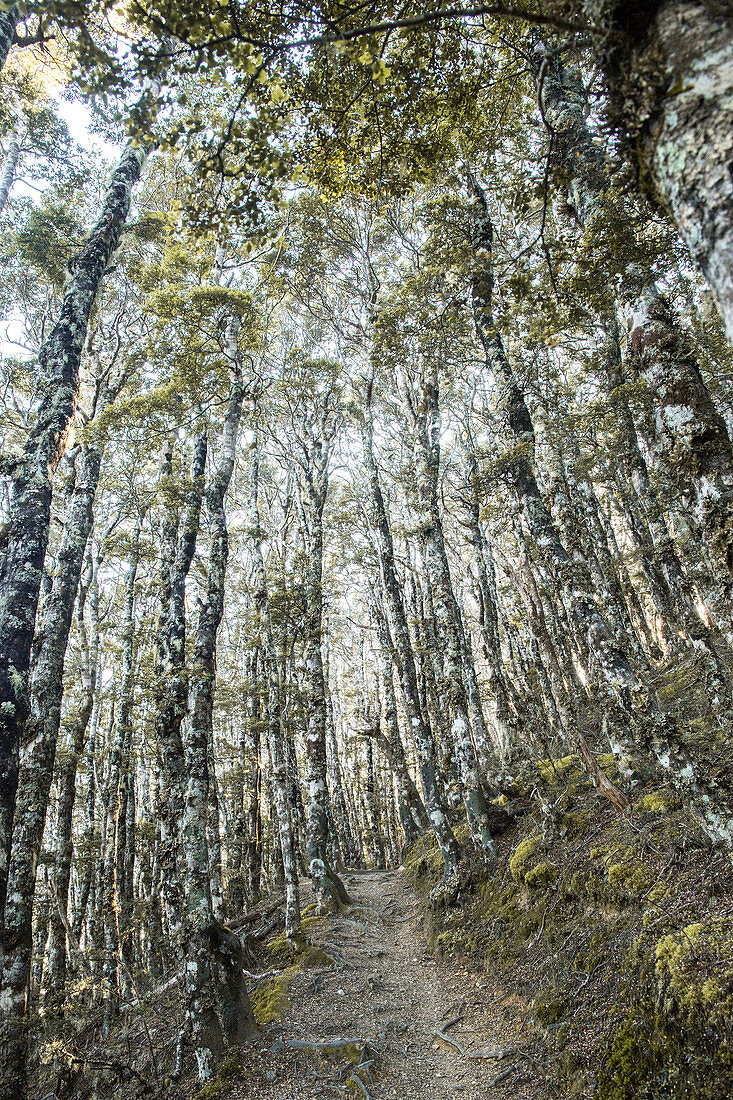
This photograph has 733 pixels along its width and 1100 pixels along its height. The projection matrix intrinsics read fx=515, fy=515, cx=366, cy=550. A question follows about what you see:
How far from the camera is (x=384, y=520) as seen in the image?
1460 cm

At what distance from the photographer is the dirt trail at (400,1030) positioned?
5.53 m

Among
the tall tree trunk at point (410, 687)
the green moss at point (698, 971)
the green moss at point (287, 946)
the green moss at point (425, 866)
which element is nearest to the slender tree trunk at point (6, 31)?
the tall tree trunk at point (410, 687)

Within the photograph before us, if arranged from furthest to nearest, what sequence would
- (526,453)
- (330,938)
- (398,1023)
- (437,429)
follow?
(437,429)
(330,938)
(526,453)
(398,1023)

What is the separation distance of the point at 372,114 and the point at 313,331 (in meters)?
15.8

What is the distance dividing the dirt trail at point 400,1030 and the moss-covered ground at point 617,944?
0.38 m

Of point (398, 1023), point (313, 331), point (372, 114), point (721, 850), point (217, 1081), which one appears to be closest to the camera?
point (372, 114)

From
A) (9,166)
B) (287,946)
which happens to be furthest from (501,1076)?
(9,166)

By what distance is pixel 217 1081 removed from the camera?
19.8ft

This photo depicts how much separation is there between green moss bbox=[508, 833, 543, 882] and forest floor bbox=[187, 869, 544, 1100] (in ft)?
4.67

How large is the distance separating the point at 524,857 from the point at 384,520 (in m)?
8.89

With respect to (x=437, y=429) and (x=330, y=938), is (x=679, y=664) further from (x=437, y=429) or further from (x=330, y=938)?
(x=330, y=938)

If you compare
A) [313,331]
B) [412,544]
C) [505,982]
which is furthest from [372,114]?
[412,544]

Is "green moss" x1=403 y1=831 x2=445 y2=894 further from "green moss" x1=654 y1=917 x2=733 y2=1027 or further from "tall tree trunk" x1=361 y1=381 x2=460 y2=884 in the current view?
"green moss" x1=654 y1=917 x2=733 y2=1027

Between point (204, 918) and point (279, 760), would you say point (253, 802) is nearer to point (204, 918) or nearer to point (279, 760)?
point (279, 760)
